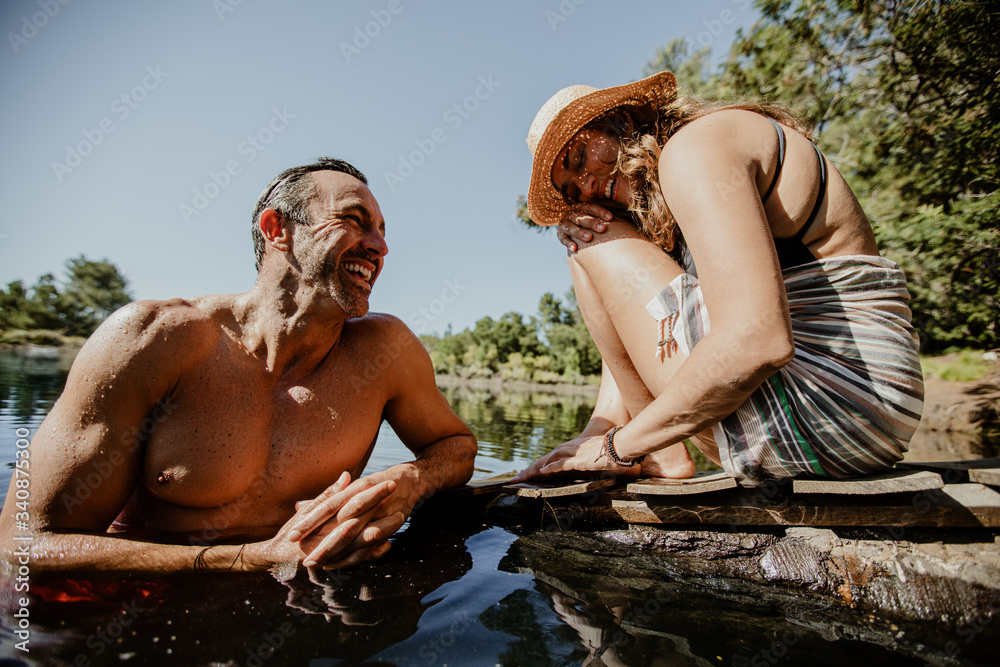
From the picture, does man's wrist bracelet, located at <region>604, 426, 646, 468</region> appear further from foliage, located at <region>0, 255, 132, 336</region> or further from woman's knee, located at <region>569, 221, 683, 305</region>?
foliage, located at <region>0, 255, 132, 336</region>

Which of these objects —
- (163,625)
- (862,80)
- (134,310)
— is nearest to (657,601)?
(163,625)

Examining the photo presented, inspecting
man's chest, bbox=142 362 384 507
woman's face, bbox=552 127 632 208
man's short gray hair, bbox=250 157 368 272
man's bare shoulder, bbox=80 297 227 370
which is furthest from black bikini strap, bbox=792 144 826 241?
man's bare shoulder, bbox=80 297 227 370

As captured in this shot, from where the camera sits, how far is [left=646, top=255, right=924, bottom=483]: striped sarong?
1.69 meters

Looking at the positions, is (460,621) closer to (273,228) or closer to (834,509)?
(834,509)

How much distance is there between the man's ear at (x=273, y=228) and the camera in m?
2.32

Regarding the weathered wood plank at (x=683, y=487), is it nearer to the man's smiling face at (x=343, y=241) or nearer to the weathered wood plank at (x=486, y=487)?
the weathered wood plank at (x=486, y=487)

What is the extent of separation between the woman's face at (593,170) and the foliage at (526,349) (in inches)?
1432

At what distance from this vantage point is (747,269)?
1.53m

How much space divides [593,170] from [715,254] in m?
1.05

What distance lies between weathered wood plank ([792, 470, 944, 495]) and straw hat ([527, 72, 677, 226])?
179 cm

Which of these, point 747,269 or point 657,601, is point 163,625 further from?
point 747,269

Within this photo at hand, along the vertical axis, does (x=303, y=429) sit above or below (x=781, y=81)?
below

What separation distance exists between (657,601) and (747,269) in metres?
1.18

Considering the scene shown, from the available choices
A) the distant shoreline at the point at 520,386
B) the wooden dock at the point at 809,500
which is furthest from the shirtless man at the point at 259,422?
the distant shoreline at the point at 520,386
